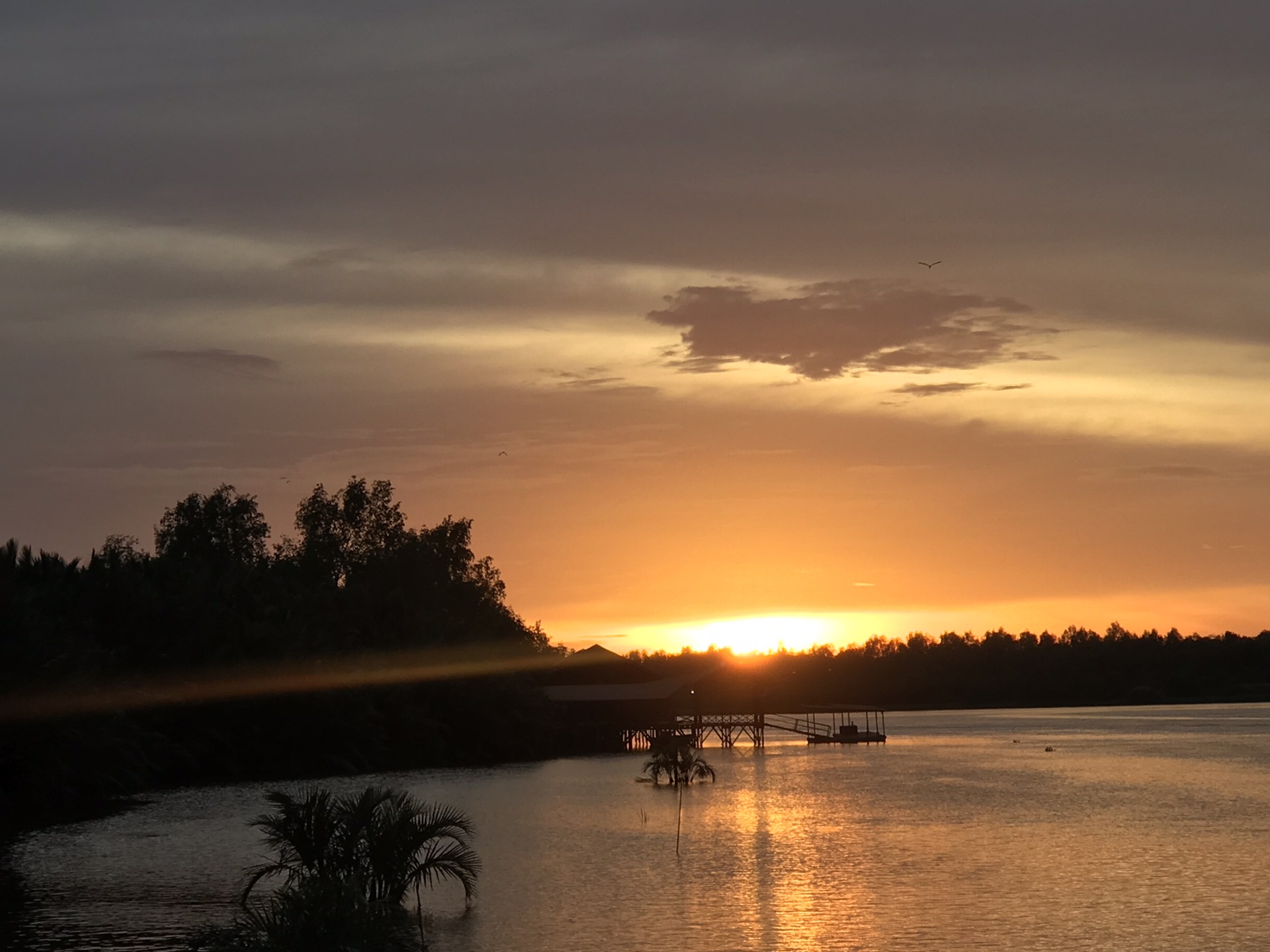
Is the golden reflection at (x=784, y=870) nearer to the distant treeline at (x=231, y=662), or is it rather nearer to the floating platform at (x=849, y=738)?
the distant treeline at (x=231, y=662)

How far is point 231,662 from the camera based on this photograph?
76.9 metres

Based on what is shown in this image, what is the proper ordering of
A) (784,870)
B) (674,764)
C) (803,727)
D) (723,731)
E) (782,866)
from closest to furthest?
(784,870)
(782,866)
(674,764)
(723,731)
(803,727)

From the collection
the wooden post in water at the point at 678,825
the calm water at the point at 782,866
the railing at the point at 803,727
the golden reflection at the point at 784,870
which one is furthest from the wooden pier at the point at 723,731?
the golden reflection at the point at 784,870

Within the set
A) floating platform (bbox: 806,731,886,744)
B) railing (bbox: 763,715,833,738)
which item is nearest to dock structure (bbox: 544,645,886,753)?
floating platform (bbox: 806,731,886,744)

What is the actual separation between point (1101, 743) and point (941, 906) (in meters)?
92.9

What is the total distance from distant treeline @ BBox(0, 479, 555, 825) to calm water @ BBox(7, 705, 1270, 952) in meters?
3.75

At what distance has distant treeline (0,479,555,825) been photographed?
163 ft

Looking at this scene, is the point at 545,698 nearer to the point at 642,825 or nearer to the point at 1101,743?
the point at 1101,743

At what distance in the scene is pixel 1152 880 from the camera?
3503cm

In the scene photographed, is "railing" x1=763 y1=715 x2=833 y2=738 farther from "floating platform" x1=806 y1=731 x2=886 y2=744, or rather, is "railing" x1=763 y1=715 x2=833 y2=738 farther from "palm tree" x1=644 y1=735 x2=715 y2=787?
"palm tree" x1=644 y1=735 x2=715 y2=787

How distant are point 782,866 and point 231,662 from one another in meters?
46.2

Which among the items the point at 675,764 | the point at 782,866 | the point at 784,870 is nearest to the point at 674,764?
the point at 675,764

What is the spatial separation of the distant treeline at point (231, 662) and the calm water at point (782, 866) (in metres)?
3.75

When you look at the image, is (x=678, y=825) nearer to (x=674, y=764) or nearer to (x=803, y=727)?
(x=674, y=764)
